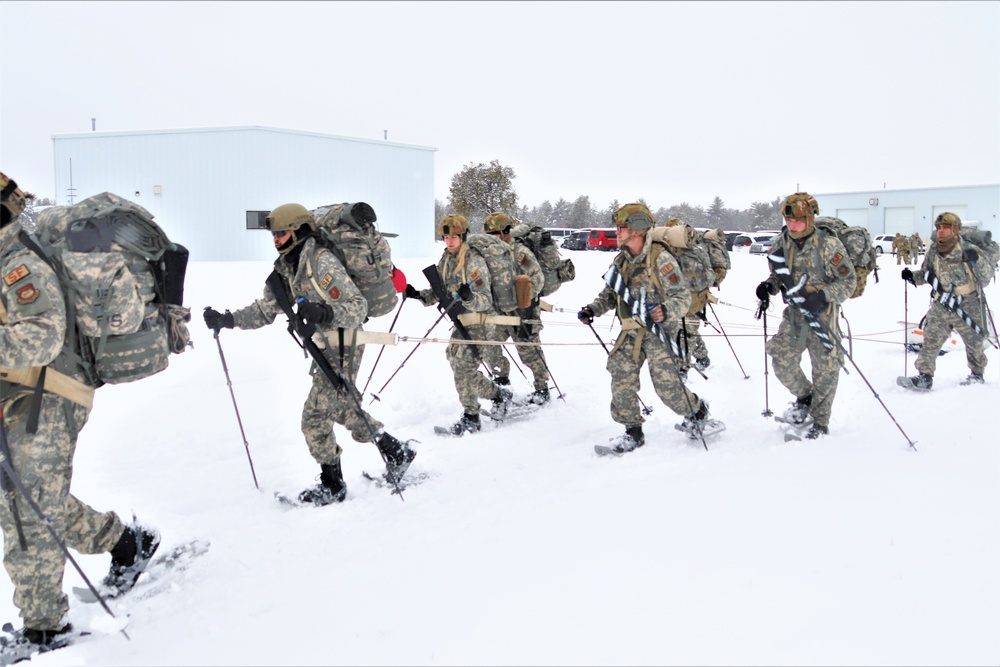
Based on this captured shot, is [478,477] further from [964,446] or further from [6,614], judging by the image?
[964,446]

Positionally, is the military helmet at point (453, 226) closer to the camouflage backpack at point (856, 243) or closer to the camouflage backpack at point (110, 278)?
the camouflage backpack at point (856, 243)

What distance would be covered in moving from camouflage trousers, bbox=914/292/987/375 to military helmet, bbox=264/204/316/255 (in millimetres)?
7395

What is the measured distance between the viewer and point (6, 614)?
12.2 ft

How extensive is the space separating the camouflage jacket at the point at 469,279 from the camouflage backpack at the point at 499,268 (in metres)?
0.28

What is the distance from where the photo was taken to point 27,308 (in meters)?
3.10

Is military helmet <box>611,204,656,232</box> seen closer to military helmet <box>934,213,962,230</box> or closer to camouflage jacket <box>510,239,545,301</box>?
camouflage jacket <box>510,239,545,301</box>

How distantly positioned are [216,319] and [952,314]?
818cm

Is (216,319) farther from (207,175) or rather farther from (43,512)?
(207,175)

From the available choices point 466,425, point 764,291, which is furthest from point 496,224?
point 764,291

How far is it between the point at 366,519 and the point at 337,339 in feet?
4.16

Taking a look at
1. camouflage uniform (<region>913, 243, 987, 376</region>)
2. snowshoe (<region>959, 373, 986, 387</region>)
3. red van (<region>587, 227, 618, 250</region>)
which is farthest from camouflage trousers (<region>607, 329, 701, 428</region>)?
red van (<region>587, 227, 618, 250</region>)

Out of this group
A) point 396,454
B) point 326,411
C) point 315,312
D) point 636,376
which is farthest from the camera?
point 636,376

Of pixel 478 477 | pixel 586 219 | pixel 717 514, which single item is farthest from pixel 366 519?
pixel 586 219

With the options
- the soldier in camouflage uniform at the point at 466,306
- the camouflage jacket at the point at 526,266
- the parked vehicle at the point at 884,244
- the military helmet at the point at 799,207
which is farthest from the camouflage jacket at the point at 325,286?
the parked vehicle at the point at 884,244
